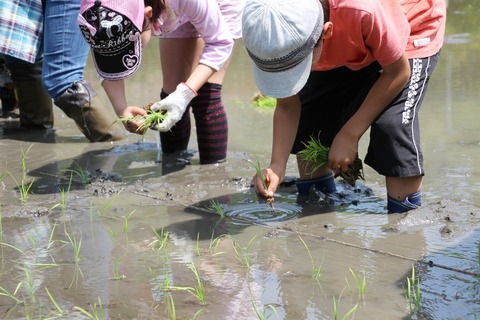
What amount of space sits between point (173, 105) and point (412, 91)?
3.90 ft

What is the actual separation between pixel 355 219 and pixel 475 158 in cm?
114

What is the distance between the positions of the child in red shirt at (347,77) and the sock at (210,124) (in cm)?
76

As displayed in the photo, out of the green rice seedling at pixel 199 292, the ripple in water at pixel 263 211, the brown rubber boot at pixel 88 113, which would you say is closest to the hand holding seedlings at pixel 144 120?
the ripple in water at pixel 263 211

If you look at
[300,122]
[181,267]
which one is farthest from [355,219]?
[181,267]

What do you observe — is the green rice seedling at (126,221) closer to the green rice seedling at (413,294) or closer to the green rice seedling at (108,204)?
the green rice seedling at (108,204)

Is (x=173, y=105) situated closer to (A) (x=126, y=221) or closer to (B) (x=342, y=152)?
(A) (x=126, y=221)

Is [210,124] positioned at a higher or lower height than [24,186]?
higher

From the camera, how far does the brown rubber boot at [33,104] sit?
213 inches

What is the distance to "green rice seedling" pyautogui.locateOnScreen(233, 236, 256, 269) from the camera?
292cm

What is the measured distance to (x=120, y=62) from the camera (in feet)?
13.0

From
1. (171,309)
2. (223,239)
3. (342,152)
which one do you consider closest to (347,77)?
(342,152)

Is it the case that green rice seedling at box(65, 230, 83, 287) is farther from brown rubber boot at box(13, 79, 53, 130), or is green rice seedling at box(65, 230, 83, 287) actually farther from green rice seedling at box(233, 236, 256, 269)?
brown rubber boot at box(13, 79, 53, 130)

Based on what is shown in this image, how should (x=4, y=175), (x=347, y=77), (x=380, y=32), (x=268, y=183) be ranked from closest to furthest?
(x=380, y=32) < (x=268, y=183) < (x=347, y=77) < (x=4, y=175)

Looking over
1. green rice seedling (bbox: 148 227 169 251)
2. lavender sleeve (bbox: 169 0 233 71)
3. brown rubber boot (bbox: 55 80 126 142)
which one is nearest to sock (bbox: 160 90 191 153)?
brown rubber boot (bbox: 55 80 126 142)
